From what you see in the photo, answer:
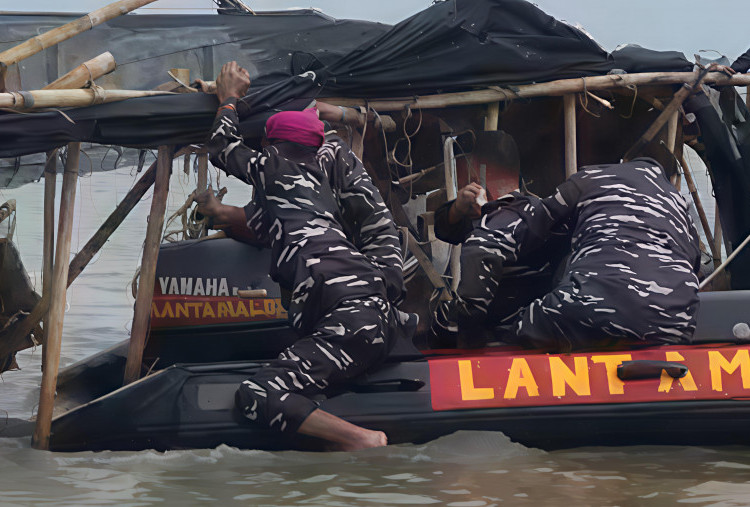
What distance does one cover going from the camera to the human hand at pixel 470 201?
491cm

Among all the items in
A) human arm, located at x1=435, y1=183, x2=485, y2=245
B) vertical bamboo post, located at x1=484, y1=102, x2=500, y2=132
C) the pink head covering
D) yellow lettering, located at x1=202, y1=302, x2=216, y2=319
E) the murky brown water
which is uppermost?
vertical bamboo post, located at x1=484, y1=102, x2=500, y2=132

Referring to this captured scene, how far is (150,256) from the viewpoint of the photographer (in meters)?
5.01

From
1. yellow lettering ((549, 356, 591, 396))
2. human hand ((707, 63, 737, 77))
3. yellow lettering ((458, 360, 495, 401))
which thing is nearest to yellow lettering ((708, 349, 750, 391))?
yellow lettering ((549, 356, 591, 396))

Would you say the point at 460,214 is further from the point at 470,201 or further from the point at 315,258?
the point at 315,258

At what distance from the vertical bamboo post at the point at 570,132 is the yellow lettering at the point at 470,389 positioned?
2223 mm

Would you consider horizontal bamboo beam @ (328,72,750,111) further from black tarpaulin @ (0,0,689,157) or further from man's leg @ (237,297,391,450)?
man's leg @ (237,297,391,450)

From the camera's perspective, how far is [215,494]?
3955 mm

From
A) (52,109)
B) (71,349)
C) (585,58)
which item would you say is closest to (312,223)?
(52,109)

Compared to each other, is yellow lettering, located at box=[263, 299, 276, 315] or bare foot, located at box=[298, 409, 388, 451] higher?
yellow lettering, located at box=[263, 299, 276, 315]

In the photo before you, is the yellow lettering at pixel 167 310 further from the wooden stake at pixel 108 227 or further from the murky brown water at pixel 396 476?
the murky brown water at pixel 396 476

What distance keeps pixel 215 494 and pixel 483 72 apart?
10.3 ft

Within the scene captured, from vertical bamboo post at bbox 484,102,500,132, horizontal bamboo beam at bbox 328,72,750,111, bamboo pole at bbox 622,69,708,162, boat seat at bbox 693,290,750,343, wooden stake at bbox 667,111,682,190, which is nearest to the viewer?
boat seat at bbox 693,290,750,343

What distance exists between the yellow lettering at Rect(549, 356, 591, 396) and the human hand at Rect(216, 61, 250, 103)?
2.08 m

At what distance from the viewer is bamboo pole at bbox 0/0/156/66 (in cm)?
461
